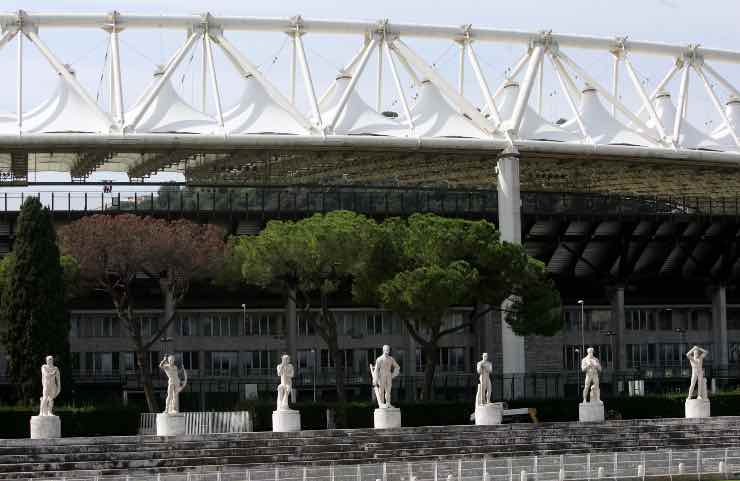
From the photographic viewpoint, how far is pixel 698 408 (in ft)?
173

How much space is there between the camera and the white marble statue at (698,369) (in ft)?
170

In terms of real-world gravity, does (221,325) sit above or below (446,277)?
below

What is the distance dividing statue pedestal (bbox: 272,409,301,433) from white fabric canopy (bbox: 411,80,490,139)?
81.4ft

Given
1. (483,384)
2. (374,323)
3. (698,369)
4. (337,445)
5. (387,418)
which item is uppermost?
(374,323)

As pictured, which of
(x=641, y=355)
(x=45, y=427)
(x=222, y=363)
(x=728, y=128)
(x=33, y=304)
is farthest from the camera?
(x=641, y=355)

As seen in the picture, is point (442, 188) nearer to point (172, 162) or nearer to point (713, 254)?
point (172, 162)

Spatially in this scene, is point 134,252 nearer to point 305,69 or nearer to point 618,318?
point 305,69

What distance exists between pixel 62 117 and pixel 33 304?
1457 cm

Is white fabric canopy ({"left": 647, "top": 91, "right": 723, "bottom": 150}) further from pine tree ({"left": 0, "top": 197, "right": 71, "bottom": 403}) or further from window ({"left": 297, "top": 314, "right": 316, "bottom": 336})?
pine tree ({"left": 0, "top": 197, "right": 71, "bottom": 403})

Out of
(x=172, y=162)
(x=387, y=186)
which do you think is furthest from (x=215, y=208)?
(x=387, y=186)

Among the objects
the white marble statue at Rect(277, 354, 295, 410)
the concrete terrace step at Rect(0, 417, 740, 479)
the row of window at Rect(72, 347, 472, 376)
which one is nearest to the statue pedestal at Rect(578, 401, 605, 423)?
the concrete terrace step at Rect(0, 417, 740, 479)

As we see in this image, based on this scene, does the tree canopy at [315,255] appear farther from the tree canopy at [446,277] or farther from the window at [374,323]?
the window at [374,323]

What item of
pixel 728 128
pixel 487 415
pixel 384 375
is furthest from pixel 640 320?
pixel 384 375

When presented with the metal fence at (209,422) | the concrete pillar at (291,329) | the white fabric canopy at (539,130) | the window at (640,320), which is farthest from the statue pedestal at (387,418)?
the window at (640,320)
